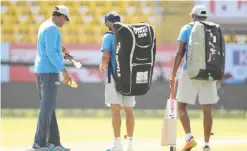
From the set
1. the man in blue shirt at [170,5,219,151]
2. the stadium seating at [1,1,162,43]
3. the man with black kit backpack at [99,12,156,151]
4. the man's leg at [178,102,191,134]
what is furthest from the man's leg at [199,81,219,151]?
the stadium seating at [1,1,162,43]

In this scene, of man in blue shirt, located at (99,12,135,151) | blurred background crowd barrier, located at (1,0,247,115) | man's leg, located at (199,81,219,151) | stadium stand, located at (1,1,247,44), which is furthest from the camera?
stadium stand, located at (1,1,247,44)

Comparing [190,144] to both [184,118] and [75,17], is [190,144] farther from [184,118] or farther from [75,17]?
[75,17]

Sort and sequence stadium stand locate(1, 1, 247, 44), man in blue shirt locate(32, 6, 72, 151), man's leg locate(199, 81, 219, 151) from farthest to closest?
stadium stand locate(1, 1, 247, 44) < man's leg locate(199, 81, 219, 151) < man in blue shirt locate(32, 6, 72, 151)

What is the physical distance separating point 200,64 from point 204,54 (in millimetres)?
134

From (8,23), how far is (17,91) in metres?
3.47

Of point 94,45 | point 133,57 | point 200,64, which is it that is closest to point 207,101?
point 200,64

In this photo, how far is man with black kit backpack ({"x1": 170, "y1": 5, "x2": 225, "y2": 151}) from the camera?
9328mm

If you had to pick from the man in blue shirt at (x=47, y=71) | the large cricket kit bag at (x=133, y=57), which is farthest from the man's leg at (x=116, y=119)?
the man in blue shirt at (x=47, y=71)

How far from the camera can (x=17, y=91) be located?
61.4 feet

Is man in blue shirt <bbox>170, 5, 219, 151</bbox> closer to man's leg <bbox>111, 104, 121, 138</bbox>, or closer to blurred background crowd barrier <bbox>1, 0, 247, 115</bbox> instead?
man's leg <bbox>111, 104, 121, 138</bbox>

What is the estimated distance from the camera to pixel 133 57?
29.9 ft

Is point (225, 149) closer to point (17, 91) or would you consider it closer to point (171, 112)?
point (171, 112)

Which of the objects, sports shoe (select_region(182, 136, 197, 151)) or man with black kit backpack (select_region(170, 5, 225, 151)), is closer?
man with black kit backpack (select_region(170, 5, 225, 151))

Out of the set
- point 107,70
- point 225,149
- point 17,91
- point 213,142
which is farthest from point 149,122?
point 107,70
